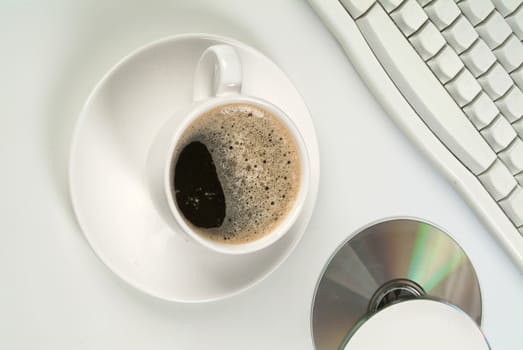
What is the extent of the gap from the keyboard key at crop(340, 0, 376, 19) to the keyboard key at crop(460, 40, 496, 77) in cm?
11

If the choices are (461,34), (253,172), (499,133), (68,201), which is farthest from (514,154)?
(68,201)

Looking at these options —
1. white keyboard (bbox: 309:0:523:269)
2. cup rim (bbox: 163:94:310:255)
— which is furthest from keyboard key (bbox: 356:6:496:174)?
cup rim (bbox: 163:94:310:255)

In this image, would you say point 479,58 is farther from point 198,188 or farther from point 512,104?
point 198,188

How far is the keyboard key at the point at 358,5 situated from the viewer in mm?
464

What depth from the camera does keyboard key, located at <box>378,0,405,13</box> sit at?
18.5 inches

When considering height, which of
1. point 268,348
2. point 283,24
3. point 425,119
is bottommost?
point 268,348

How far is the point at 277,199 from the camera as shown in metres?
0.45

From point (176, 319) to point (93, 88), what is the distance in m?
0.23

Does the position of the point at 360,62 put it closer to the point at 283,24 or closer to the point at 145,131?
the point at 283,24

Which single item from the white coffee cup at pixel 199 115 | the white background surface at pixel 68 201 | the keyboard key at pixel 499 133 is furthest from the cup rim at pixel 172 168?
the keyboard key at pixel 499 133

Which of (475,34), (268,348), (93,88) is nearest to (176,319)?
(268,348)

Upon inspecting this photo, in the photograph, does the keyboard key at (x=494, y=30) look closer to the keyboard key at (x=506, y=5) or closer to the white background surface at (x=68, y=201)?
the keyboard key at (x=506, y=5)

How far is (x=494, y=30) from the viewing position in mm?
498

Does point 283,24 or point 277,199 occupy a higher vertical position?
point 283,24
